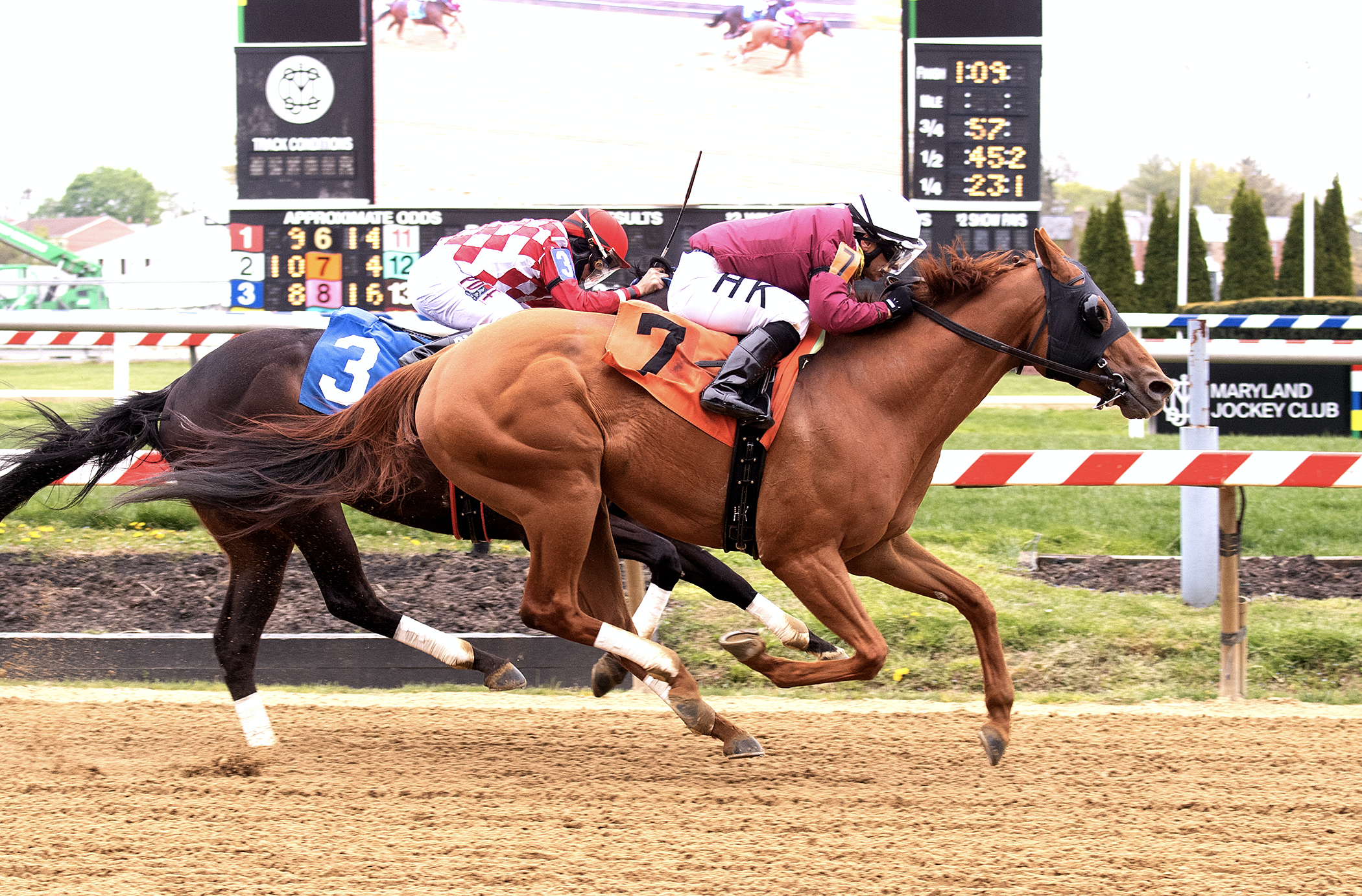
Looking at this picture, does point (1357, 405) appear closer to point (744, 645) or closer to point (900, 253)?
point (900, 253)

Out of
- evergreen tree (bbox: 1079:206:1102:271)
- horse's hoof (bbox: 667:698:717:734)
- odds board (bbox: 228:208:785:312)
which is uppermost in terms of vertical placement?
evergreen tree (bbox: 1079:206:1102:271)

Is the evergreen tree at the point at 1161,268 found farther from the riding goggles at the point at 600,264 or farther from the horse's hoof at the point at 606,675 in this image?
the horse's hoof at the point at 606,675

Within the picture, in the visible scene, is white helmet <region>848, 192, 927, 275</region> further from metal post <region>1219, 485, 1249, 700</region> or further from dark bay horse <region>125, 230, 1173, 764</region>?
metal post <region>1219, 485, 1249, 700</region>

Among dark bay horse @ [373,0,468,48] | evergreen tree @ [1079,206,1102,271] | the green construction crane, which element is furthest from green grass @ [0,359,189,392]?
evergreen tree @ [1079,206,1102,271]

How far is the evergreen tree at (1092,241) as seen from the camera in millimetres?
19766

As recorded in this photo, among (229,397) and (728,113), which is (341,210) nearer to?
(728,113)

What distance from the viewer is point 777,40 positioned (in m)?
12.9

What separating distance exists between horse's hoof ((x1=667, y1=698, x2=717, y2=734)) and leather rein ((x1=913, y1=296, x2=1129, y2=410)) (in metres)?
1.28

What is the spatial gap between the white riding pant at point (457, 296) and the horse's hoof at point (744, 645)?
1.42 meters

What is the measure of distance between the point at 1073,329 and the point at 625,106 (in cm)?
1003

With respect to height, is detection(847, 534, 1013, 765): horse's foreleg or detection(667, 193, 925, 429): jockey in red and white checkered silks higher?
detection(667, 193, 925, 429): jockey in red and white checkered silks

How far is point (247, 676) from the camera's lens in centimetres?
396

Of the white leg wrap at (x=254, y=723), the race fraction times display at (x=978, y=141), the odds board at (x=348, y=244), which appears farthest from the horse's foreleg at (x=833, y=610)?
the race fraction times display at (x=978, y=141)

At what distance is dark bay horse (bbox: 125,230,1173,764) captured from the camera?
11.4 feet
